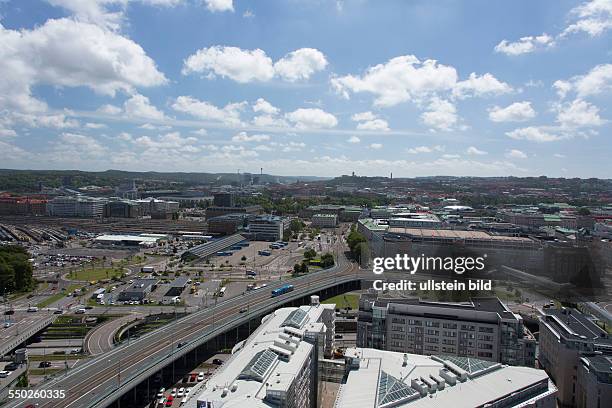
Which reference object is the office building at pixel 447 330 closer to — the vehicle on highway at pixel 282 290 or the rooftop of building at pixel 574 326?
the rooftop of building at pixel 574 326

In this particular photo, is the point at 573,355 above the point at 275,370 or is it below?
below

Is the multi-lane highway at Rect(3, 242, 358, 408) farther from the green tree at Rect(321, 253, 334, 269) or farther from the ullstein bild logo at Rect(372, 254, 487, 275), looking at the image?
the green tree at Rect(321, 253, 334, 269)

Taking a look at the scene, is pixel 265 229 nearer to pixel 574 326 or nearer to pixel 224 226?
pixel 224 226

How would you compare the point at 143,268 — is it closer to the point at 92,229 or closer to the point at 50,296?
the point at 50,296

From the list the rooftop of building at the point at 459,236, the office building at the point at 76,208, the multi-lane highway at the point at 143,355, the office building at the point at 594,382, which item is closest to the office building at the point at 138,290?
the multi-lane highway at the point at 143,355

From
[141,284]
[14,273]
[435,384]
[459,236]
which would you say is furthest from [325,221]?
[435,384]

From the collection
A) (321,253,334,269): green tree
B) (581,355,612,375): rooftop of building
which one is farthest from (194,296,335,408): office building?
(321,253,334,269): green tree
